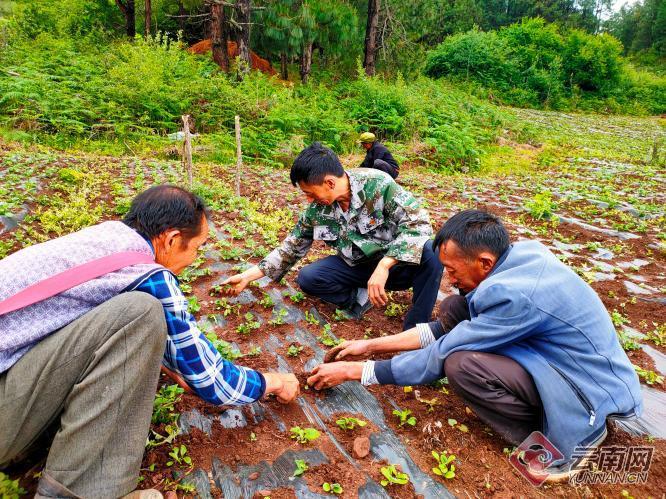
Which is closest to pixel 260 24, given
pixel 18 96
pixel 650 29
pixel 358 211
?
pixel 18 96

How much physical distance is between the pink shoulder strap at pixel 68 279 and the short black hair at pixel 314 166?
1358 millimetres

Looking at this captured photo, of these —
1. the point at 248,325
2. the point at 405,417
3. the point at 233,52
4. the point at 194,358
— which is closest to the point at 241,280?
the point at 248,325

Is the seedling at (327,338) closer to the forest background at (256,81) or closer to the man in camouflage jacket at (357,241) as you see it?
the man in camouflage jacket at (357,241)

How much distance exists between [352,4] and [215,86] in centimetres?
796

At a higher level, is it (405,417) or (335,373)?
(335,373)

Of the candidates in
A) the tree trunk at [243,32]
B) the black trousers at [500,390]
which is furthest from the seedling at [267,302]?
the tree trunk at [243,32]

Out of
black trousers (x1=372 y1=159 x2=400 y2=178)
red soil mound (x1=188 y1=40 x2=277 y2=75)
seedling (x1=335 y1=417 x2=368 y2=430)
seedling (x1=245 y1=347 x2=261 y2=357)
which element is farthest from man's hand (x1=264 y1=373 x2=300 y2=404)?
Answer: red soil mound (x1=188 y1=40 x2=277 y2=75)

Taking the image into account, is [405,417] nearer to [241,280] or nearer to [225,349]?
[225,349]

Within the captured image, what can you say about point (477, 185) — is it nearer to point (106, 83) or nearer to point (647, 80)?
point (106, 83)

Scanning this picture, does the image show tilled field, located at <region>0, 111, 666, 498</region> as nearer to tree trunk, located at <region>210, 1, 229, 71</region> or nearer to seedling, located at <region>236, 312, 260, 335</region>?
seedling, located at <region>236, 312, 260, 335</region>

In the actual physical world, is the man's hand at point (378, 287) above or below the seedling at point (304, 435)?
above

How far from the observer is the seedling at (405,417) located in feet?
7.13

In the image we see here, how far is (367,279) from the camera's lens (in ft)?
10.8

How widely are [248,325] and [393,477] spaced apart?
145 centimetres
